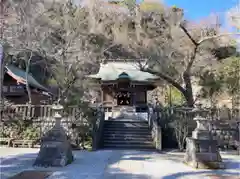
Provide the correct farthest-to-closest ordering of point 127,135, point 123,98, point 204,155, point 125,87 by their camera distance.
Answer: point 123,98 < point 125,87 < point 127,135 < point 204,155

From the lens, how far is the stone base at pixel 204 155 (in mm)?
7809

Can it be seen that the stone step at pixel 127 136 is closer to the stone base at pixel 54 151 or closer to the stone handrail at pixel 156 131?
the stone handrail at pixel 156 131

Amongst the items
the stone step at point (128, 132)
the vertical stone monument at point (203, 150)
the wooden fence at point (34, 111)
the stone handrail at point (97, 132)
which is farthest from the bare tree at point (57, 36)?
the vertical stone monument at point (203, 150)

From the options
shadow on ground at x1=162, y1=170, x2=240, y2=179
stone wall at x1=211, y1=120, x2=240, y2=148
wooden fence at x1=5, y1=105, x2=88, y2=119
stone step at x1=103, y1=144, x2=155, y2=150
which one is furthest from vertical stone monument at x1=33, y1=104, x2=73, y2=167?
stone wall at x1=211, y1=120, x2=240, y2=148

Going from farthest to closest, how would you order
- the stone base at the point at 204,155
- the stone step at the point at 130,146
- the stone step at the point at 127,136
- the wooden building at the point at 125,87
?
1. the wooden building at the point at 125,87
2. the stone step at the point at 127,136
3. the stone step at the point at 130,146
4. the stone base at the point at 204,155

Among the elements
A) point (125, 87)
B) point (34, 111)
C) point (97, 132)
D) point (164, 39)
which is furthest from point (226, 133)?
point (34, 111)

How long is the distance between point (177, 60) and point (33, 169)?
16324 mm

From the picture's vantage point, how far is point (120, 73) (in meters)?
22.0

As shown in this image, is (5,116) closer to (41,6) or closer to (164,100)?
(41,6)

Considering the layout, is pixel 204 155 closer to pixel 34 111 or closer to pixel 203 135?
pixel 203 135

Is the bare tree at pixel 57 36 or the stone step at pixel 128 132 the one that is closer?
the stone step at pixel 128 132

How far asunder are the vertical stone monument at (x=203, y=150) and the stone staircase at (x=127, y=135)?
4358mm

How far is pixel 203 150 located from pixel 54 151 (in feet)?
16.8

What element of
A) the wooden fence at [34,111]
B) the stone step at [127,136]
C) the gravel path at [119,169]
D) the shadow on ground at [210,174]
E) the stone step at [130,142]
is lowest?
the shadow on ground at [210,174]
